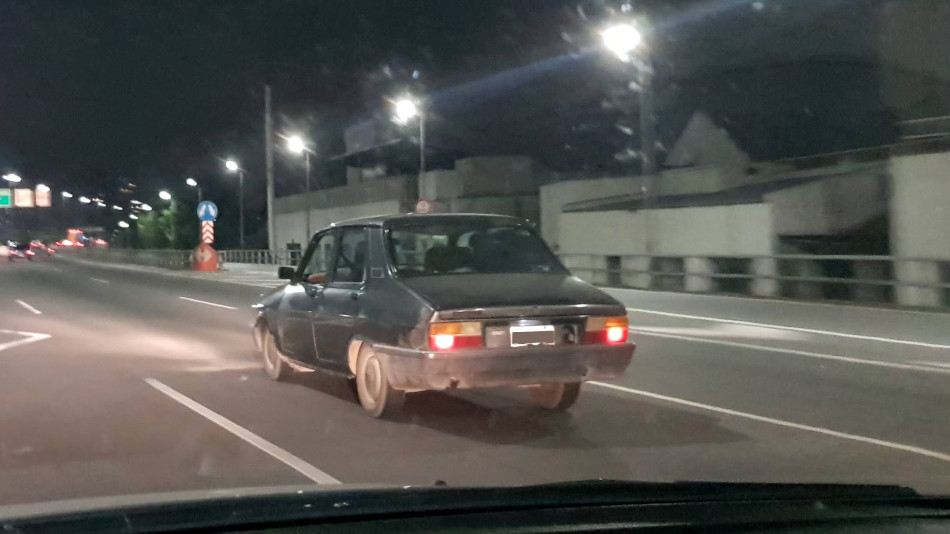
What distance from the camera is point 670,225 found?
94.7 feet

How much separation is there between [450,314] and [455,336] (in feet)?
0.56

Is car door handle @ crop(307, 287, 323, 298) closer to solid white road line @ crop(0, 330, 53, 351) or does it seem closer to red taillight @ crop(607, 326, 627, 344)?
red taillight @ crop(607, 326, 627, 344)

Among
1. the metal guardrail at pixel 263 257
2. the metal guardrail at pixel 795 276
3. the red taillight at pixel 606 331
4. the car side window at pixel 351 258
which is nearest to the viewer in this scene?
the red taillight at pixel 606 331

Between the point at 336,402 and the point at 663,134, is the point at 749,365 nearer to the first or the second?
the point at 336,402

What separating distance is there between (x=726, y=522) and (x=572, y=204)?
32628 millimetres

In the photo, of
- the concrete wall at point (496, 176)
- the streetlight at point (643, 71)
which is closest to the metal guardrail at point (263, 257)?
the concrete wall at point (496, 176)

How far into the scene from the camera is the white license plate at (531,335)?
8.05 m

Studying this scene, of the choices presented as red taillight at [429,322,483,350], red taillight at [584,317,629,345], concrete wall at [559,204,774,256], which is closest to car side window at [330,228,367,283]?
red taillight at [429,322,483,350]

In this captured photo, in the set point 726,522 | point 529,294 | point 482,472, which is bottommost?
point 482,472

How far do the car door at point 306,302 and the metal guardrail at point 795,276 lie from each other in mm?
12040

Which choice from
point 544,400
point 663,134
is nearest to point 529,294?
point 544,400

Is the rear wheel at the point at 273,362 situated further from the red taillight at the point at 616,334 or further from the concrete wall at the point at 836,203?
the concrete wall at the point at 836,203

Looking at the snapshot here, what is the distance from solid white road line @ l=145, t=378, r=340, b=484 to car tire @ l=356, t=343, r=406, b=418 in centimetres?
99

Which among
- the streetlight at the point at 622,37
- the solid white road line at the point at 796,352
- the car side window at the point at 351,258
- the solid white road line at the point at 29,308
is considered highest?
the streetlight at the point at 622,37
